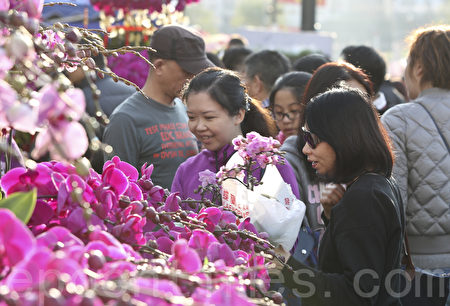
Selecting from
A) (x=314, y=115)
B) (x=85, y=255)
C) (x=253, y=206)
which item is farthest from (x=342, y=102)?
(x=85, y=255)

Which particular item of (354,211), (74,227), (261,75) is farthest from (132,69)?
(74,227)

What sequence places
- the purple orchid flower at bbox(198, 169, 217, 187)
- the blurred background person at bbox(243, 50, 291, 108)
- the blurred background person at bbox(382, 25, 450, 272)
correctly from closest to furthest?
the purple orchid flower at bbox(198, 169, 217, 187)
the blurred background person at bbox(382, 25, 450, 272)
the blurred background person at bbox(243, 50, 291, 108)

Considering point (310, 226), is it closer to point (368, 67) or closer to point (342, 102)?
point (342, 102)

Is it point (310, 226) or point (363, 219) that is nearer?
point (363, 219)

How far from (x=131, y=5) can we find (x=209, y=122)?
341 cm

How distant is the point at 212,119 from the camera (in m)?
2.90

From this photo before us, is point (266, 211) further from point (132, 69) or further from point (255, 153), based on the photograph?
point (132, 69)

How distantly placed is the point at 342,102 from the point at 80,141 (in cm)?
143

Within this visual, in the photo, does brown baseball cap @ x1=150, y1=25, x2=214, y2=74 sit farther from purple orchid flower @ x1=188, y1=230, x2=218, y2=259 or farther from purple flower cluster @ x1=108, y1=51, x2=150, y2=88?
Result: purple orchid flower @ x1=188, y1=230, x2=218, y2=259

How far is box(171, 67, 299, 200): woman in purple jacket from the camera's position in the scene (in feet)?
9.38

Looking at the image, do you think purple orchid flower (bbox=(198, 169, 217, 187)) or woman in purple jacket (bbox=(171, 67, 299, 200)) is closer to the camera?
purple orchid flower (bbox=(198, 169, 217, 187))

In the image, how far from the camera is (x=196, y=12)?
5697cm

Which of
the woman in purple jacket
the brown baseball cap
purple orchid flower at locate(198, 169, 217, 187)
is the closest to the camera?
purple orchid flower at locate(198, 169, 217, 187)

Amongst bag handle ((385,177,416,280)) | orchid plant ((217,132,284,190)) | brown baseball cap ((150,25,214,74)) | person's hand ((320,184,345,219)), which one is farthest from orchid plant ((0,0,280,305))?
brown baseball cap ((150,25,214,74))
